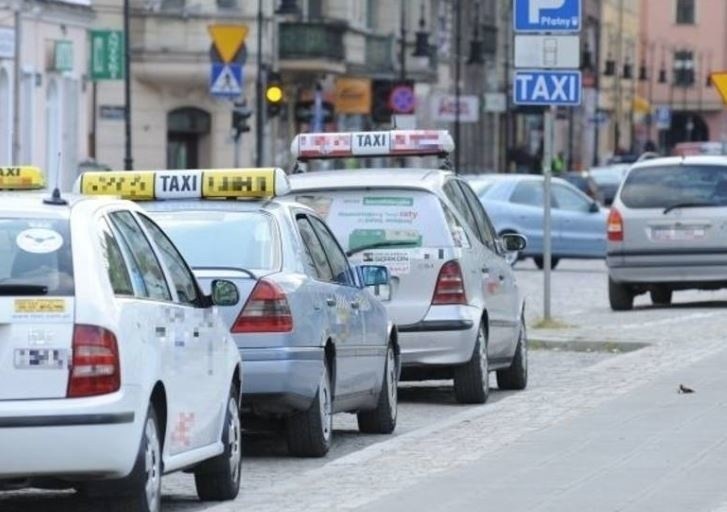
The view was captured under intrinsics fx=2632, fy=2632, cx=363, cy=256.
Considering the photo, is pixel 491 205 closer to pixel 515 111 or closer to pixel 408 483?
pixel 408 483

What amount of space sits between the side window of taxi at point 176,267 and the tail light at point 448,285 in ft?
17.8

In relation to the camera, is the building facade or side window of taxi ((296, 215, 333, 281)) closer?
side window of taxi ((296, 215, 333, 281))

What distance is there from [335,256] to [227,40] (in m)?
24.1

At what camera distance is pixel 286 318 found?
44.1ft

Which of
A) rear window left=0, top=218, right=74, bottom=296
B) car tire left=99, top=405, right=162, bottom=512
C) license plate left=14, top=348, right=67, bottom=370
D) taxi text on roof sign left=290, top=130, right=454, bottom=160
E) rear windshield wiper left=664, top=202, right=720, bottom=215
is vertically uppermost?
taxi text on roof sign left=290, top=130, right=454, bottom=160

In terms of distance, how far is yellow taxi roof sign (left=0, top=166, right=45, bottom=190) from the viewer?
12.7 metres

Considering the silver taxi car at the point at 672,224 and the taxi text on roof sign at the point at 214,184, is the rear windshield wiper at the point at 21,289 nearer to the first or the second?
the taxi text on roof sign at the point at 214,184

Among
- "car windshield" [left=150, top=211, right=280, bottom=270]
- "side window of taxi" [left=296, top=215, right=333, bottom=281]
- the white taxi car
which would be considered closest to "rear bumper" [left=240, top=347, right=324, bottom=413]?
"car windshield" [left=150, top=211, right=280, bottom=270]

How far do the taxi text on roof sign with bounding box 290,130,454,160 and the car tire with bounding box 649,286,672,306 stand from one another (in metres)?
11.7

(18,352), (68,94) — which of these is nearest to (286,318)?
(18,352)

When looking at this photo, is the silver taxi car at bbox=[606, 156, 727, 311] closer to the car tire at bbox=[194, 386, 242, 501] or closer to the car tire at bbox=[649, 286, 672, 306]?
the car tire at bbox=[649, 286, 672, 306]

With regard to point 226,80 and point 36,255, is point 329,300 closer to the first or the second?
point 36,255

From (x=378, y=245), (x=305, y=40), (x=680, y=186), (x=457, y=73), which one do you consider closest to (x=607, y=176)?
(x=457, y=73)

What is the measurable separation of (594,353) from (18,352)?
42.9 ft
